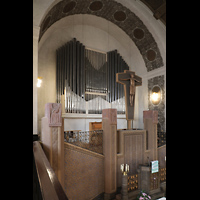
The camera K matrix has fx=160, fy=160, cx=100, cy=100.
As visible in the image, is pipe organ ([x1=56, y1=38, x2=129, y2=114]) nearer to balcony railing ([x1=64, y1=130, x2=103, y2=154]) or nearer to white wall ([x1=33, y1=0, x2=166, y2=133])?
white wall ([x1=33, y1=0, x2=166, y2=133])

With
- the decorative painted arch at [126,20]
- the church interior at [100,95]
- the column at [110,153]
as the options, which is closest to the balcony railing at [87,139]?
the church interior at [100,95]

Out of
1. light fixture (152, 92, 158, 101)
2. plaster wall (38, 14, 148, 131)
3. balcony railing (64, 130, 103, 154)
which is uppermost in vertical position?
plaster wall (38, 14, 148, 131)

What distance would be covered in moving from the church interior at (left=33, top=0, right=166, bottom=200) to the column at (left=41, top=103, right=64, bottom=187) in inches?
0.8

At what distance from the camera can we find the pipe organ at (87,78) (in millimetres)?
6945

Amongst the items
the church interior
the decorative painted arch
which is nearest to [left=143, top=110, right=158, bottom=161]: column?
the church interior

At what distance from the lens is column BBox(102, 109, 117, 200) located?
185 inches

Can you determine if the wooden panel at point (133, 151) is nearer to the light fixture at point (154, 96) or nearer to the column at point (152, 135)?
the column at point (152, 135)

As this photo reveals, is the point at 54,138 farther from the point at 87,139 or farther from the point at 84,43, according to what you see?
the point at 84,43

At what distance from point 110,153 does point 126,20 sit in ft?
21.5

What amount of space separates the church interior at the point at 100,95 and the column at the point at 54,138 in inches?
0.8

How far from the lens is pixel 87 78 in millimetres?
7613

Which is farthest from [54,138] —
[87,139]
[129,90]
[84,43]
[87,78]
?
[84,43]
